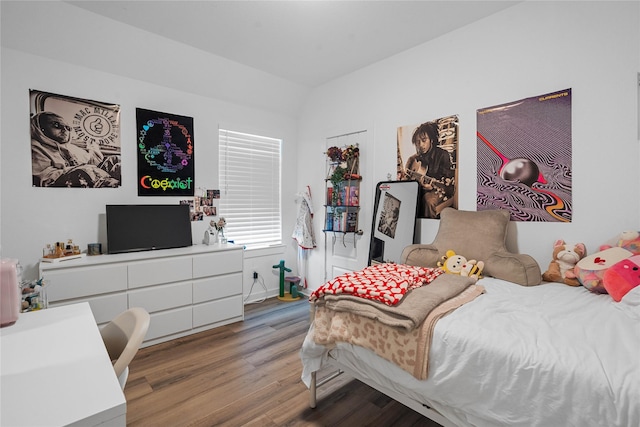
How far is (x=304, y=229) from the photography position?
415 centimetres

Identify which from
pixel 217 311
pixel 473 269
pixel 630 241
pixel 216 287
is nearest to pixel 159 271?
pixel 216 287

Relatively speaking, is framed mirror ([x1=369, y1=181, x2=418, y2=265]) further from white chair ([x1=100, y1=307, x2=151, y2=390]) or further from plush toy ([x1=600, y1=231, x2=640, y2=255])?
white chair ([x1=100, y1=307, x2=151, y2=390])

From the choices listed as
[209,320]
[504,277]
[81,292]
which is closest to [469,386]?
Answer: [504,277]

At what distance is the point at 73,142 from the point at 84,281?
127 cm

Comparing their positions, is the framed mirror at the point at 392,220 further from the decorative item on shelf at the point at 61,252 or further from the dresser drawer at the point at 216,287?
the decorative item on shelf at the point at 61,252

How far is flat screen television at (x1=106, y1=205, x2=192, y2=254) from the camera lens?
2961mm

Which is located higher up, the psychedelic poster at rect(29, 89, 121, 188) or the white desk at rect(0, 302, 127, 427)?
the psychedelic poster at rect(29, 89, 121, 188)

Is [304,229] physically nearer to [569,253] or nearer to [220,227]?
[220,227]

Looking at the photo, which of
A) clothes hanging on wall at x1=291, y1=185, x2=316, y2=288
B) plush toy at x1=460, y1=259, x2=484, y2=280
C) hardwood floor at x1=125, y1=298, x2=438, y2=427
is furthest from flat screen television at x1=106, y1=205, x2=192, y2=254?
plush toy at x1=460, y1=259, x2=484, y2=280

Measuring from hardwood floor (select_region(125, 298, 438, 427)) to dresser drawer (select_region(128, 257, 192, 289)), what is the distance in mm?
582

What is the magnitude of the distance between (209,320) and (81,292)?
1.13 m

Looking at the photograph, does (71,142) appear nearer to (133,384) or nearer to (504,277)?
(133,384)

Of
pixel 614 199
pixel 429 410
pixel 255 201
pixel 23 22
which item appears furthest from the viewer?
pixel 255 201

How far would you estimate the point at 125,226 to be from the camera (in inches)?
119
